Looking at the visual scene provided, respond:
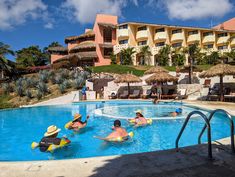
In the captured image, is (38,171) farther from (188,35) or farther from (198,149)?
(188,35)

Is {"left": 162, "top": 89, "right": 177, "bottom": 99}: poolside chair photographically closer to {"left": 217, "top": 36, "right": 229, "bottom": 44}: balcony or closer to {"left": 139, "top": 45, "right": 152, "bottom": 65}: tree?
{"left": 139, "top": 45, "right": 152, "bottom": 65}: tree

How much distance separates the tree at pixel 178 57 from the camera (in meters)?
41.2

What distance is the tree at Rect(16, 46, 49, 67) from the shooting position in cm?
5019

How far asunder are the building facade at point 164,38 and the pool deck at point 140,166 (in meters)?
40.1

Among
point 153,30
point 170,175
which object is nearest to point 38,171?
point 170,175

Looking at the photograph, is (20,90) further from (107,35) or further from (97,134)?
(107,35)

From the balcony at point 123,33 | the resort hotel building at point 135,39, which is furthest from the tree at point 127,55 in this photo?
the balcony at point 123,33

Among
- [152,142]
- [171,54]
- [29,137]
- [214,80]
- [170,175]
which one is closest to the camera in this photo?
[170,175]

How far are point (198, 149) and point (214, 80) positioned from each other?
2162 cm

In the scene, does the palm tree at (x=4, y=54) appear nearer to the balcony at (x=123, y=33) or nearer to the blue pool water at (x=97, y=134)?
the balcony at (x=123, y=33)

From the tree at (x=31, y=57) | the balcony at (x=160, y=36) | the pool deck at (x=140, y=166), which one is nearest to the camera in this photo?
the pool deck at (x=140, y=166)

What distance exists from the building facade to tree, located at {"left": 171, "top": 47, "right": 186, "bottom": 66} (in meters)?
3.18

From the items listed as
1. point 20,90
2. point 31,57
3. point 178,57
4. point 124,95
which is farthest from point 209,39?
point 31,57

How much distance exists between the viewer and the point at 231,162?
3.39 m
